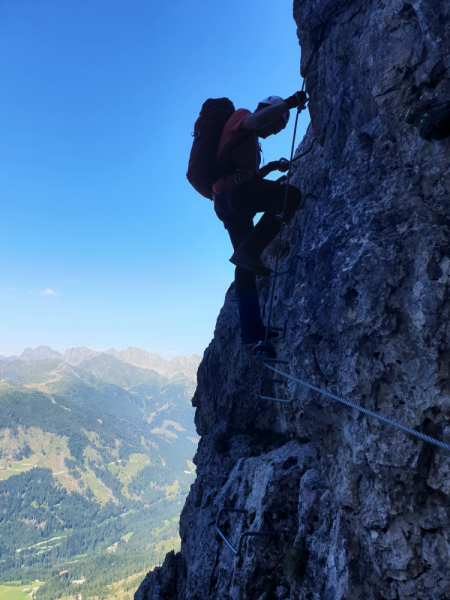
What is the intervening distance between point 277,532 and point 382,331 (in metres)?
4.72

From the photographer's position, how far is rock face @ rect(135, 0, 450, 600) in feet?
13.8

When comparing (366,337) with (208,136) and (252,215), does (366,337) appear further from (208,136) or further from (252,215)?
(208,136)

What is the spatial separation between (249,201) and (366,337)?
176 inches

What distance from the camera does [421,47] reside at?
16.6ft

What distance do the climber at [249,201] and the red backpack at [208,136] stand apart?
184mm

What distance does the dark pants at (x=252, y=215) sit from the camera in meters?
7.89

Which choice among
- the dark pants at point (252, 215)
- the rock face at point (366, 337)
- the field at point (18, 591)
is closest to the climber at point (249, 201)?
the dark pants at point (252, 215)

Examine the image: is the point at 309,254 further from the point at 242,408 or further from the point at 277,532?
the point at 242,408

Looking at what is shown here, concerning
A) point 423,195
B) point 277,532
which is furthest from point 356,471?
point 423,195

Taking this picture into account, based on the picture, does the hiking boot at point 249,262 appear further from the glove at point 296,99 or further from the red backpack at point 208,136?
the glove at point 296,99

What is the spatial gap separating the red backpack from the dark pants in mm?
662

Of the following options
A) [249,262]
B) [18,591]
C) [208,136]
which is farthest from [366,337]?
[18,591]

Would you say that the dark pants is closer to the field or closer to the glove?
the glove

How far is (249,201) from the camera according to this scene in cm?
805
